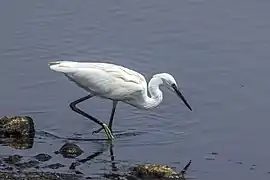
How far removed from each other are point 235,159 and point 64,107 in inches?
130

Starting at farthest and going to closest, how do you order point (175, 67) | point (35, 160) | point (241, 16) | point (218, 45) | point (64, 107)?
point (241, 16) < point (218, 45) < point (175, 67) < point (64, 107) < point (35, 160)

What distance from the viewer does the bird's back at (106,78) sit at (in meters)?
13.7

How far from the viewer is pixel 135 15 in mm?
19641

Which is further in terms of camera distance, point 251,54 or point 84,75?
point 251,54

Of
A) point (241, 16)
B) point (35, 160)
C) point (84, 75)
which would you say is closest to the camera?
point (35, 160)

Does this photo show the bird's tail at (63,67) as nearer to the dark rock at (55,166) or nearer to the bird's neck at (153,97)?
the bird's neck at (153,97)

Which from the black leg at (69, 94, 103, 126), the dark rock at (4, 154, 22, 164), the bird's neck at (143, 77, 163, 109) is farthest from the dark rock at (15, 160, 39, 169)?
the bird's neck at (143, 77, 163, 109)

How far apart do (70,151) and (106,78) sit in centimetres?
131

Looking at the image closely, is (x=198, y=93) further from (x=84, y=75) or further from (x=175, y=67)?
(x=84, y=75)

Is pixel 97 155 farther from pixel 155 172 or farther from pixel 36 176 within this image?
pixel 36 176

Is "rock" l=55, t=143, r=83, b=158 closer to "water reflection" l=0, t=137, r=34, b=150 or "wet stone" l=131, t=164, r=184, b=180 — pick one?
"water reflection" l=0, t=137, r=34, b=150

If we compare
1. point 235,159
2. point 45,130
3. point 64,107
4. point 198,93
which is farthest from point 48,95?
point 235,159

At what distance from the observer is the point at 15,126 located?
532 inches

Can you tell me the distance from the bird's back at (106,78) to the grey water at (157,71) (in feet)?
2.49
